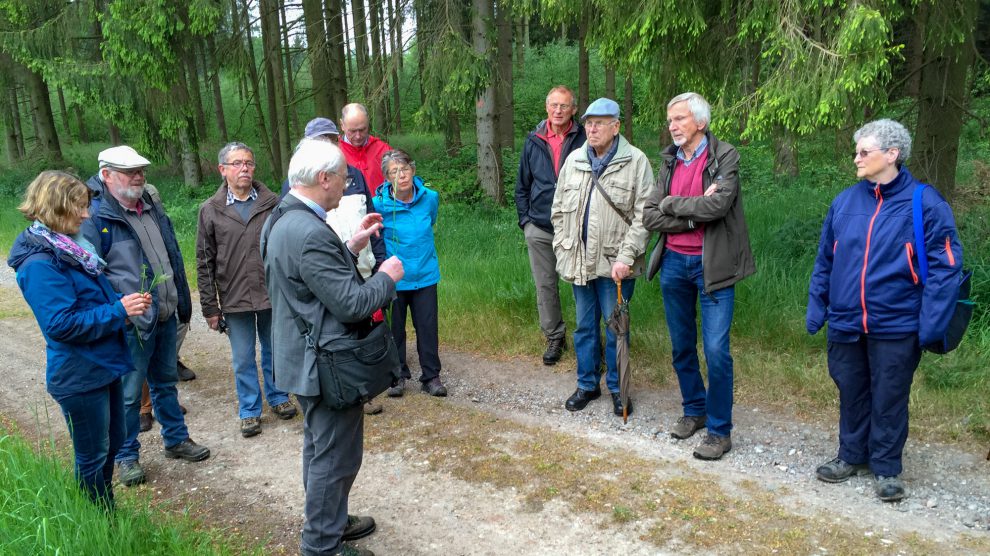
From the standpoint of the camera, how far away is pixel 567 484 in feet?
13.8

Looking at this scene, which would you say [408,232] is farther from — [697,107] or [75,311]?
[75,311]

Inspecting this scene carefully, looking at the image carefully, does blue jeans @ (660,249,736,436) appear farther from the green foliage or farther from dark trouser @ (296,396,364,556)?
the green foliage

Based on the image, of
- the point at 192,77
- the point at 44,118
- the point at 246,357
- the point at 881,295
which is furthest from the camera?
the point at 44,118

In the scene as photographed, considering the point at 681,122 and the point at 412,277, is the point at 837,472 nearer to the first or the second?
the point at 681,122

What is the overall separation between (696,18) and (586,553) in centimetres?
455

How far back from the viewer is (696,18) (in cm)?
613

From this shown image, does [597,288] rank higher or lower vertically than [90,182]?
lower

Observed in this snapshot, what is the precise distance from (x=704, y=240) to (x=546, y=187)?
175 centimetres

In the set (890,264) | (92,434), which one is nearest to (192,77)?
(92,434)

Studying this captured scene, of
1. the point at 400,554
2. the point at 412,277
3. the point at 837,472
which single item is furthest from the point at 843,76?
the point at 400,554

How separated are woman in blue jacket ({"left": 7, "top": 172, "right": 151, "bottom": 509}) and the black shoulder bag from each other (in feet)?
3.70

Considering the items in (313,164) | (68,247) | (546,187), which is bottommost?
(546,187)

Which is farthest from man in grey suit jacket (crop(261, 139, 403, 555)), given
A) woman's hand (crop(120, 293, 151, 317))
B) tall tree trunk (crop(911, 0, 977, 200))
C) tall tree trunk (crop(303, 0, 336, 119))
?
tall tree trunk (crop(303, 0, 336, 119))

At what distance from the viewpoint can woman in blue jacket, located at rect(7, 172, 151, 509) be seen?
3500mm
